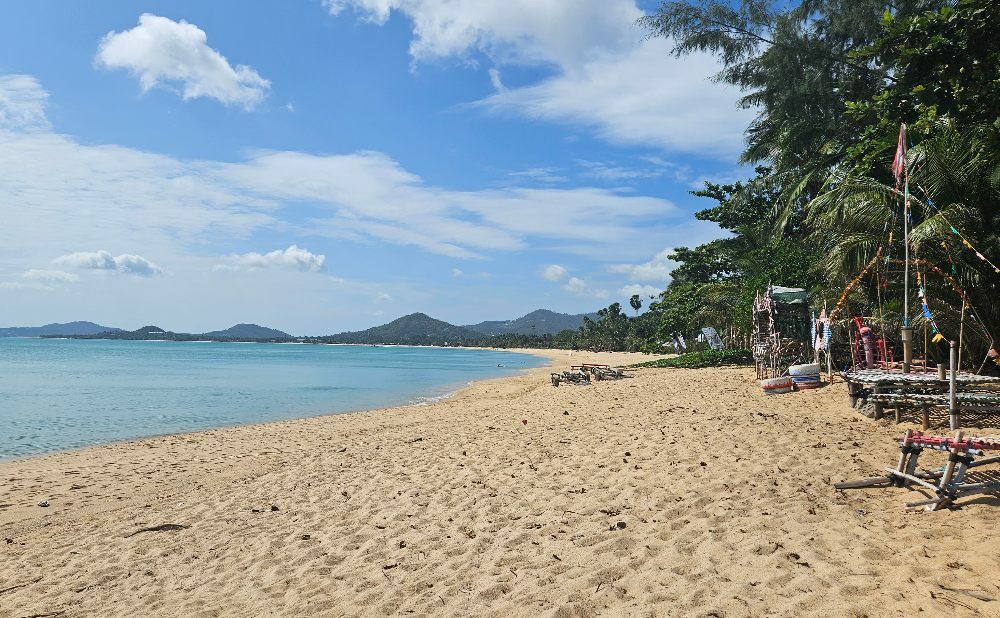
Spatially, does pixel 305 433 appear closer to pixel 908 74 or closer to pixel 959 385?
pixel 959 385

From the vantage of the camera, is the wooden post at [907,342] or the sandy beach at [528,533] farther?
the wooden post at [907,342]

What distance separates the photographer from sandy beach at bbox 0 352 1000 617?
387cm

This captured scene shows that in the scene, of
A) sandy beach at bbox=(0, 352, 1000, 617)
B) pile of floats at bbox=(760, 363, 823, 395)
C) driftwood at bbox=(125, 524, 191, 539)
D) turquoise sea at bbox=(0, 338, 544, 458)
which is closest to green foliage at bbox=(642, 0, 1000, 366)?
pile of floats at bbox=(760, 363, 823, 395)

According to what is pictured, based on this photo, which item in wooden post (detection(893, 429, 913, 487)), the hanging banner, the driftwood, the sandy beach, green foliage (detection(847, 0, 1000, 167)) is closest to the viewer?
the sandy beach

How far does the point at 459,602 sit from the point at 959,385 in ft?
26.7

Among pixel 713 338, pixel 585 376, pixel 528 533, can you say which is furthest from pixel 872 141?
pixel 713 338

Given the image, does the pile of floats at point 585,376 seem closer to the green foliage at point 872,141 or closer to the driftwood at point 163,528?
the green foliage at point 872,141

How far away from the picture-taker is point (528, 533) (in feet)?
16.8

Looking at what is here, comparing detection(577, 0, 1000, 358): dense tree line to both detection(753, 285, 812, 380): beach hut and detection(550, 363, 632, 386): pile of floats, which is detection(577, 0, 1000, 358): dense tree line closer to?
detection(753, 285, 812, 380): beach hut

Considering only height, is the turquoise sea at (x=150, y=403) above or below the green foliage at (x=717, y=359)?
below

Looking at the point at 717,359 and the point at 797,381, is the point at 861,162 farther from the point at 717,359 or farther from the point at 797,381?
the point at 717,359

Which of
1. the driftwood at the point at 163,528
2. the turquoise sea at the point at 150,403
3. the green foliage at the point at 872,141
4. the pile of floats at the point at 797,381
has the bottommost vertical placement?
the turquoise sea at the point at 150,403

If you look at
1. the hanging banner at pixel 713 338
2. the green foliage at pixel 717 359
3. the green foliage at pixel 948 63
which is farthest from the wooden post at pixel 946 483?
the hanging banner at pixel 713 338

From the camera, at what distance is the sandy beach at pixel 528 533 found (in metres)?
3.87
